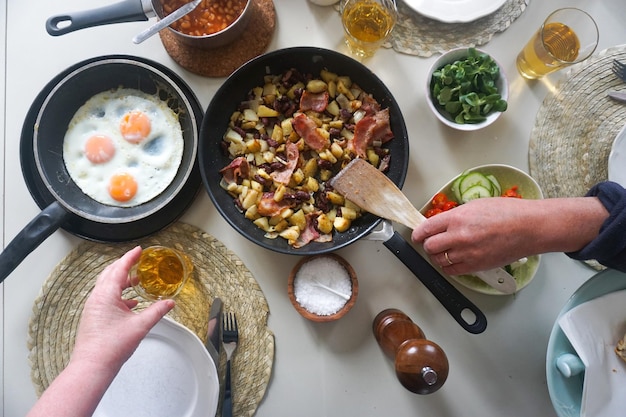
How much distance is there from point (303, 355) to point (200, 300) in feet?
1.14

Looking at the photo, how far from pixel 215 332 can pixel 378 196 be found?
1.97 feet

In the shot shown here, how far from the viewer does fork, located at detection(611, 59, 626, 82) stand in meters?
1.40

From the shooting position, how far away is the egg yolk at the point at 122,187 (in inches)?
52.5

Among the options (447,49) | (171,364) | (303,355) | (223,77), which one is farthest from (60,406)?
(447,49)

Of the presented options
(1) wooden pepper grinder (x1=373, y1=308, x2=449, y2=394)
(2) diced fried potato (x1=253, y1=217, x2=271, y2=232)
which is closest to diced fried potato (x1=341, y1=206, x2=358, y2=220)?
(2) diced fried potato (x1=253, y1=217, x2=271, y2=232)

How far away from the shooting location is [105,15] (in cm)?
123

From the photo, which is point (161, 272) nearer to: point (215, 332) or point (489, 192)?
point (215, 332)

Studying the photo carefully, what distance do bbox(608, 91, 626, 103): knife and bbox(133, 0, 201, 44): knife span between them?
48.2 inches

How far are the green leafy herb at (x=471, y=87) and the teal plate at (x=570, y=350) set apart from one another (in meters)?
0.54

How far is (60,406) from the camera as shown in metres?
0.93

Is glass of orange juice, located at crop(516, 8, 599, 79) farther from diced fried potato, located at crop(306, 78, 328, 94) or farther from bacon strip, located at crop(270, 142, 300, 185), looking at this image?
bacon strip, located at crop(270, 142, 300, 185)

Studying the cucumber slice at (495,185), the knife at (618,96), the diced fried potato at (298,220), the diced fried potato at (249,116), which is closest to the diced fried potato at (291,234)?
the diced fried potato at (298,220)

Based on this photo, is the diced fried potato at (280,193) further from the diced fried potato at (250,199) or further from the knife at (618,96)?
the knife at (618,96)

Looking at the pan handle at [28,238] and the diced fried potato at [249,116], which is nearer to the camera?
the pan handle at [28,238]
